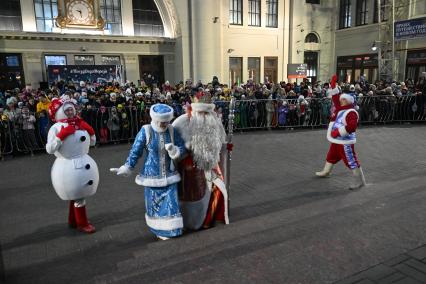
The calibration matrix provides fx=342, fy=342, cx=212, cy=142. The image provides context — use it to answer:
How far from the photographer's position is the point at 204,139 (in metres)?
4.04

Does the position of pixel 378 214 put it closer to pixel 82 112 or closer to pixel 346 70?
pixel 82 112

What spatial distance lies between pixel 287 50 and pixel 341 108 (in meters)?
19.0

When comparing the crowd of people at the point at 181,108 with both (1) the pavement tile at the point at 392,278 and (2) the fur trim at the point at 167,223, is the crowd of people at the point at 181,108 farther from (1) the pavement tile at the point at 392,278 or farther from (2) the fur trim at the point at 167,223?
(1) the pavement tile at the point at 392,278

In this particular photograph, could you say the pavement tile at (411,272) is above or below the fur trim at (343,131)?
below

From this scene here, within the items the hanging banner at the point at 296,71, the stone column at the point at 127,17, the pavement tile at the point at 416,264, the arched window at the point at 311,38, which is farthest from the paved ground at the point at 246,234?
the arched window at the point at 311,38

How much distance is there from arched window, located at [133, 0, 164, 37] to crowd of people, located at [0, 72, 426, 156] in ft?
24.9

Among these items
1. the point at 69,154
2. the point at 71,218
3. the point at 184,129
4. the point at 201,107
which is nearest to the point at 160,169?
the point at 184,129

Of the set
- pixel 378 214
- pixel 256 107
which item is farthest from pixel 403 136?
pixel 378 214

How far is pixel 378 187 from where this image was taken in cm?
587

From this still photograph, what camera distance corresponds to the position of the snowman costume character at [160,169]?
A: 3957mm

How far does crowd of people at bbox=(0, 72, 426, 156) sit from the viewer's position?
8.77m

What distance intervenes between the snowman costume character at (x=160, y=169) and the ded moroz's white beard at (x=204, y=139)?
0.19 metres

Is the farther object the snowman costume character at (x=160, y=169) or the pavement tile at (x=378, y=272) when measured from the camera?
the snowman costume character at (x=160, y=169)

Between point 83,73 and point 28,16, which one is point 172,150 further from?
point 28,16
